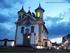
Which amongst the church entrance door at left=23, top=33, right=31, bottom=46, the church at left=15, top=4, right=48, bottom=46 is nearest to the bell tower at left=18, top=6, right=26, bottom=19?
the church at left=15, top=4, right=48, bottom=46

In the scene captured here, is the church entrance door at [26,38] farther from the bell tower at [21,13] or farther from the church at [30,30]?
the bell tower at [21,13]

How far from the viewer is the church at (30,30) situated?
5250 centimetres

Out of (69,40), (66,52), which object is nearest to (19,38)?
(69,40)

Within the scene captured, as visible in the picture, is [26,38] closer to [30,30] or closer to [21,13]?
[30,30]

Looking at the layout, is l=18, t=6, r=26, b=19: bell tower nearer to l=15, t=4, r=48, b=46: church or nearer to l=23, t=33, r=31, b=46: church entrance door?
l=15, t=4, r=48, b=46: church

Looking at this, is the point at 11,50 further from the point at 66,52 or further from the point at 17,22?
the point at 17,22

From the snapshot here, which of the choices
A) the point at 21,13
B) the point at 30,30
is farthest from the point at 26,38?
the point at 21,13

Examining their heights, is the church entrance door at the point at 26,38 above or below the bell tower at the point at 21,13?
below

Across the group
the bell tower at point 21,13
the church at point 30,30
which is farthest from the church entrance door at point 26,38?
the bell tower at point 21,13

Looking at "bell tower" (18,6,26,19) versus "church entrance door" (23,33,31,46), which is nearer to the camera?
"church entrance door" (23,33,31,46)

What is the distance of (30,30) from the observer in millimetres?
53469

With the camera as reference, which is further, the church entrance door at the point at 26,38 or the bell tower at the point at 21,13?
the bell tower at the point at 21,13

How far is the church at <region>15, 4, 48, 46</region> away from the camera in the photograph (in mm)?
52500

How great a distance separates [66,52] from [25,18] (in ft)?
80.7
